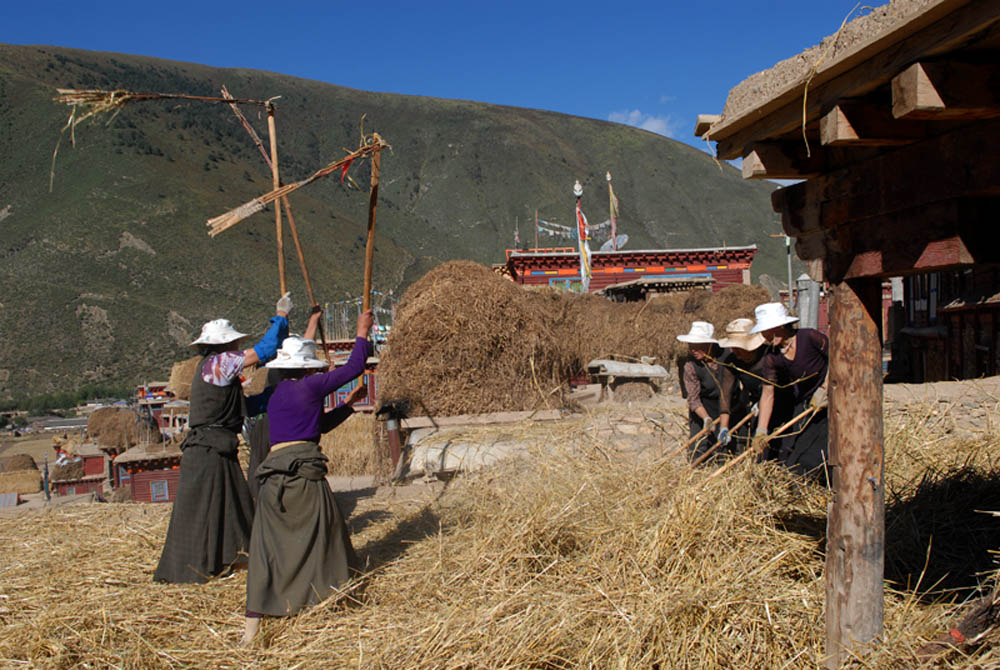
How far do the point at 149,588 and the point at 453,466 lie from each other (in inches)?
138

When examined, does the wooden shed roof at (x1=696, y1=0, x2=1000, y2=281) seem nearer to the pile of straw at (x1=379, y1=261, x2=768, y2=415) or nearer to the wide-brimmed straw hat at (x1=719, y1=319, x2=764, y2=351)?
the wide-brimmed straw hat at (x1=719, y1=319, x2=764, y2=351)

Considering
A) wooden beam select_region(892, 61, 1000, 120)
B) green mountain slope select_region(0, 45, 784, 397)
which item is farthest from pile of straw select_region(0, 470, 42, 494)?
wooden beam select_region(892, 61, 1000, 120)

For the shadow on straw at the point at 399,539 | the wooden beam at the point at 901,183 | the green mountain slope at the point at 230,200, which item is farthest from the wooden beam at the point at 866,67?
the green mountain slope at the point at 230,200

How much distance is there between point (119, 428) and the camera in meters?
28.8

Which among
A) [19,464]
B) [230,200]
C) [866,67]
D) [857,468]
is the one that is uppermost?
[230,200]

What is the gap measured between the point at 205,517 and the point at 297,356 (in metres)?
1.45

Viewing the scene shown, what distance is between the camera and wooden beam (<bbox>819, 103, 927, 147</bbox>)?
8.44 ft

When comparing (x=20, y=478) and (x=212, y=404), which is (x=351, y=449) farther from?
(x=20, y=478)

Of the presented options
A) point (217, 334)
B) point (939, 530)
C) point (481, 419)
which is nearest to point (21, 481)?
point (481, 419)

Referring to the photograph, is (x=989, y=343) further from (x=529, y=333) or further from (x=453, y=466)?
(x=453, y=466)

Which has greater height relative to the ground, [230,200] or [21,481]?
[230,200]

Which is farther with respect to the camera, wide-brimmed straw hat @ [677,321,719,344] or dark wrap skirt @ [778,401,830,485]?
wide-brimmed straw hat @ [677,321,719,344]

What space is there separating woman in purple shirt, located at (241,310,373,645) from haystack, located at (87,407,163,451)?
998 inches

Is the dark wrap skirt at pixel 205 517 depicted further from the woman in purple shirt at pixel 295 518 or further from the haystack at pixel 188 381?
the haystack at pixel 188 381
